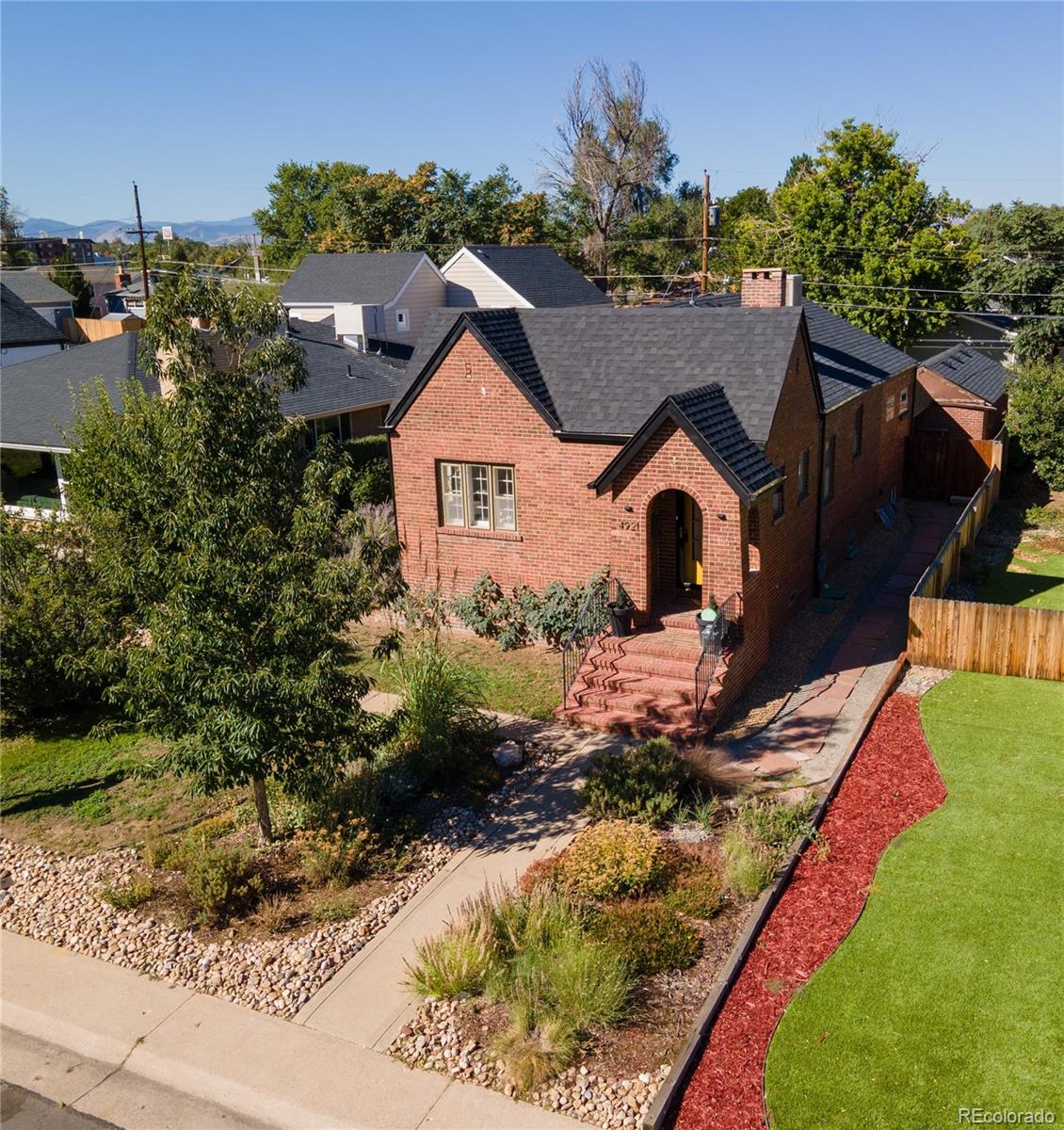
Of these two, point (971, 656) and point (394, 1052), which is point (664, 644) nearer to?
point (971, 656)

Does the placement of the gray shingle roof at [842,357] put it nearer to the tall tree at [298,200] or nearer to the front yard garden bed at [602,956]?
the front yard garden bed at [602,956]

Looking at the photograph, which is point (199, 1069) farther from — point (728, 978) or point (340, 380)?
point (340, 380)

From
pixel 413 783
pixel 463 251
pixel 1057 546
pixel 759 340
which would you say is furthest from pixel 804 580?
pixel 463 251

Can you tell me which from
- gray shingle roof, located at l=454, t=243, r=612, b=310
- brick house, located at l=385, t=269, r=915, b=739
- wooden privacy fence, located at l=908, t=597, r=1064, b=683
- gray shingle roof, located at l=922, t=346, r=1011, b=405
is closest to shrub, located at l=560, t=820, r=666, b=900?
brick house, located at l=385, t=269, r=915, b=739

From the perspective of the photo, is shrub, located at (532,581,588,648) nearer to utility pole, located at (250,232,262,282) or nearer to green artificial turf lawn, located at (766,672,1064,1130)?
green artificial turf lawn, located at (766,672,1064,1130)

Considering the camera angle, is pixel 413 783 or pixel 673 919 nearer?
pixel 673 919
